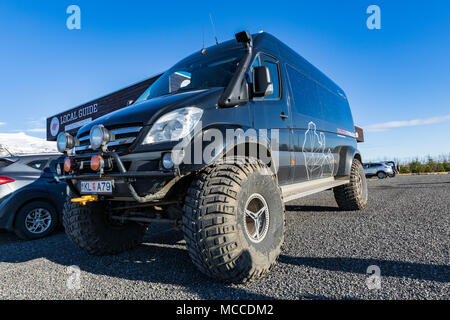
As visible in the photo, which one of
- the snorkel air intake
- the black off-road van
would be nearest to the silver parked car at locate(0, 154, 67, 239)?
the black off-road van

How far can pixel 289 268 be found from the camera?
2607 millimetres

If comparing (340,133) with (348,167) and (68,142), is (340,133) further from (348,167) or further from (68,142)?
(68,142)

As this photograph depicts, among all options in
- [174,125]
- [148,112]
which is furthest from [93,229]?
[174,125]

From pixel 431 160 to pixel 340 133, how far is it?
89.6 ft

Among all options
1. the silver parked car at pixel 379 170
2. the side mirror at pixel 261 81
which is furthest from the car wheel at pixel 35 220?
the silver parked car at pixel 379 170

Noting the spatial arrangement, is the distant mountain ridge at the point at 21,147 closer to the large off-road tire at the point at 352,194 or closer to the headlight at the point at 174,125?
the headlight at the point at 174,125

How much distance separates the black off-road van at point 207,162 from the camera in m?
2.21

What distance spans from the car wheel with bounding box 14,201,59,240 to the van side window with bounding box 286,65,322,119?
4.53 metres

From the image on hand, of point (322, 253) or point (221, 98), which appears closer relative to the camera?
point (221, 98)

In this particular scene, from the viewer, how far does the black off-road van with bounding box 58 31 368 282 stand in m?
2.21

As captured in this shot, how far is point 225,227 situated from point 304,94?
9.19ft

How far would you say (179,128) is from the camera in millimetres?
2287

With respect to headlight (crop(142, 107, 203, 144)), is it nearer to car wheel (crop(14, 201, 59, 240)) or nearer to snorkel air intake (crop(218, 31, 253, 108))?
snorkel air intake (crop(218, 31, 253, 108))
